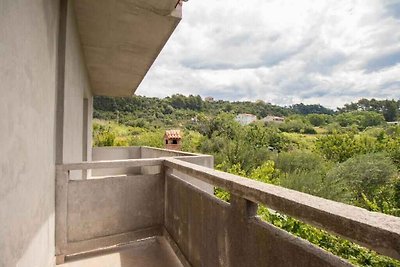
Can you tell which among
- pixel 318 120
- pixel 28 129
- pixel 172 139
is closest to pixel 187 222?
pixel 28 129

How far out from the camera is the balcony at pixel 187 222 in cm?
116

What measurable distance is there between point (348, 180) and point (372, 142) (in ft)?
62.1

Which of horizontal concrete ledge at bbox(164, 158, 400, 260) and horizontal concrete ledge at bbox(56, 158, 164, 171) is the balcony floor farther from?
horizontal concrete ledge at bbox(164, 158, 400, 260)

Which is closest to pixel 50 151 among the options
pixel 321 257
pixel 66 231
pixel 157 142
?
pixel 66 231

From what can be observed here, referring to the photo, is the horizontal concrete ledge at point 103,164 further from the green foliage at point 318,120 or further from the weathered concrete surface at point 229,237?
the green foliage at point 318,120

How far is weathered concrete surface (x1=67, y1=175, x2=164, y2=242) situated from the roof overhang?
7.50ft

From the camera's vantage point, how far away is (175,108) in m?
65.2

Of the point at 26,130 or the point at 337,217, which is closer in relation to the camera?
the point at 337,217

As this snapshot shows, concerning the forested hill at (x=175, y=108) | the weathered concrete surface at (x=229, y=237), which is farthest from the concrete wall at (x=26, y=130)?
the forested hill at (x=175, y=108)

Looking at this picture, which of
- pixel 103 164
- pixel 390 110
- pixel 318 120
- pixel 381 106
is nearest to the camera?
pixel 103 164

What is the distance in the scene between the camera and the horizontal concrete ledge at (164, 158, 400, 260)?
0.93 m

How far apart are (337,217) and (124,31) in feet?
14.4

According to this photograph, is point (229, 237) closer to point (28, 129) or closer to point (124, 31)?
point (28, 129)

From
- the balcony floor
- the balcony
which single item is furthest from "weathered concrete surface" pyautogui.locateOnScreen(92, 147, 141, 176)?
the balcony floor
